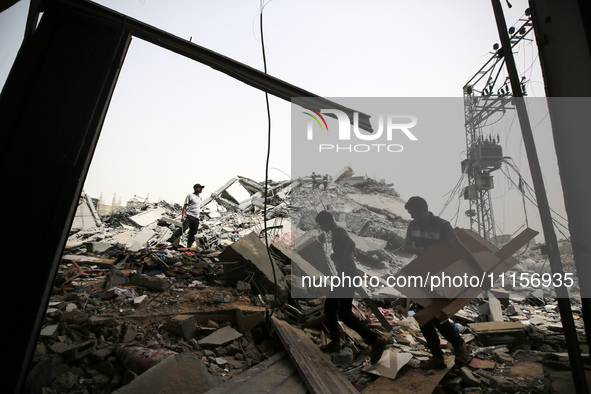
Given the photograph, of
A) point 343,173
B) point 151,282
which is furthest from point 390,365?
point 343,173

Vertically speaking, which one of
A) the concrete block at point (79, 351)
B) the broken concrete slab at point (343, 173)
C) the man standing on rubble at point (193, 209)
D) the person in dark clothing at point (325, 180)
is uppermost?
the broken concrete slab at point (343, 173)

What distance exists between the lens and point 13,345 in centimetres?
186

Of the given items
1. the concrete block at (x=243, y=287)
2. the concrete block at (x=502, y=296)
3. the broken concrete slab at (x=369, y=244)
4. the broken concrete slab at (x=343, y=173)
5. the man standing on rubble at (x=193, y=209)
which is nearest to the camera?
the concrete block at (x=243, y=287)

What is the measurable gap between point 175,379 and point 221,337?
1.10 meters

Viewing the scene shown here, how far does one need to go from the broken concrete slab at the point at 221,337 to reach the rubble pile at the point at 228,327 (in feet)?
0.04

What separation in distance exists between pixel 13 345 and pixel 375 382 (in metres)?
3.21

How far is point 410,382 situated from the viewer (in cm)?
319

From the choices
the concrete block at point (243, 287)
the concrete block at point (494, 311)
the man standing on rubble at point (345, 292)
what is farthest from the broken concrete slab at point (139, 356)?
the concrete block at point (494, 311)

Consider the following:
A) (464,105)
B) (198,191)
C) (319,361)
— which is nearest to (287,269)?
(319,361)

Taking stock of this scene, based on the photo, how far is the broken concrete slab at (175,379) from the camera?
219cm

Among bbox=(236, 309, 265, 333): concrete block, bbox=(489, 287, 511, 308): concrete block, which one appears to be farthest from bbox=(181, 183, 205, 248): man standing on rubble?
bbox=(489, 287, 511, 308): concrete block

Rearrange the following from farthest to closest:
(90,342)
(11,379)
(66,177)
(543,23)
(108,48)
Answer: (90,342), (108,48), (66,177), (11,379), (543,23)

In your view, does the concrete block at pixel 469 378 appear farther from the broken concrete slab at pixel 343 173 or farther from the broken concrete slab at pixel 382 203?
the broken concrete slab at pixel 343 173

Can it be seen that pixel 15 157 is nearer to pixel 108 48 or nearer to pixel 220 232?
pixel 108 48
